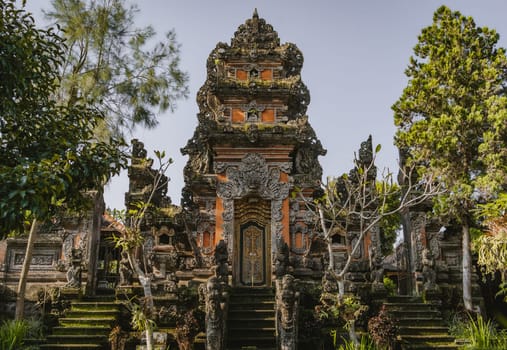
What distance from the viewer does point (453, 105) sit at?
1299 centimetres

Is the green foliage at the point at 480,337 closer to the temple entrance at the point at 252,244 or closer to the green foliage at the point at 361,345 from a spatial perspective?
the green foliage at the point at 361,345

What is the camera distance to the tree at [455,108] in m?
12.4

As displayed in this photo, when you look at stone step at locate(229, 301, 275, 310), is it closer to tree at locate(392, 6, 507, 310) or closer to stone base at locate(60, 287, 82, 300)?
stone base at locate(60, 287, 82, 300)

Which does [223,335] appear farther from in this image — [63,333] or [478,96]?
[478,96]

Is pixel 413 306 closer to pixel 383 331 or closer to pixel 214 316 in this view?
pixel 383 331

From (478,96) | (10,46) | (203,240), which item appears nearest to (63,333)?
(203,240)

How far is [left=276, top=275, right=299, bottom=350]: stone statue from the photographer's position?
9984 millimetres

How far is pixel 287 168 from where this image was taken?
1498 cm

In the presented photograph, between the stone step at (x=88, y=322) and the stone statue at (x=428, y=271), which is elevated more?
the stone statue at (x=428, y=271)

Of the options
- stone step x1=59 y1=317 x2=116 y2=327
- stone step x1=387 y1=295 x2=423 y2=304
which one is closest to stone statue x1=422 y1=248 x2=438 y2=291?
stone step x1=387 y1=295 x2=423 y2=304

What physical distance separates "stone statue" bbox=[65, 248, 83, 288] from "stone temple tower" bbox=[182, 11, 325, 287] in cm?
316

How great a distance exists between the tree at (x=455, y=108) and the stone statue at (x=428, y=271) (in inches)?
32.5

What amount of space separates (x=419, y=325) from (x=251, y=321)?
3754 millimetres

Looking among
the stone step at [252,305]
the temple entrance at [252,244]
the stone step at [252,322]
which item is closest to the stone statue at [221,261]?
the stone step at [252,305]
